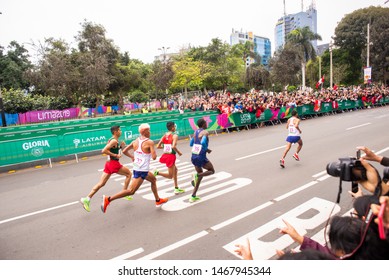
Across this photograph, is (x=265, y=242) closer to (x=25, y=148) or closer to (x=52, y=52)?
(x=25, y=148)

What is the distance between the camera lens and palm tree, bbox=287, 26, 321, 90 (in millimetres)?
48500

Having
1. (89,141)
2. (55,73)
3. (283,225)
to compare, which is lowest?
(283,225)

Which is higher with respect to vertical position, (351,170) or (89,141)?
(351,170)

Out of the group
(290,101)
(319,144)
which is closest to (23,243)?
(319,144)

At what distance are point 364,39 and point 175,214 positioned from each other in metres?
63.2

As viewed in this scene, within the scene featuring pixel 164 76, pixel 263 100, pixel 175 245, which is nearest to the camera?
pixel 175 245

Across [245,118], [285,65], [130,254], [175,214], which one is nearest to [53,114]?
[245,118]

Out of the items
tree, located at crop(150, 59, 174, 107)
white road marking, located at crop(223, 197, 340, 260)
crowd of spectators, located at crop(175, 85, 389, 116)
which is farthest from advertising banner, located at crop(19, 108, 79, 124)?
white road marking, located at crop(223, 197, 340, 260)

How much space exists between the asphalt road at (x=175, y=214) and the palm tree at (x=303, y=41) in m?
46.3

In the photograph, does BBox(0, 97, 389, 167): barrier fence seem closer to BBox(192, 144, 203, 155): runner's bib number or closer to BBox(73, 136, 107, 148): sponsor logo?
BBox(73, 136, 107, 148): sponsor logo

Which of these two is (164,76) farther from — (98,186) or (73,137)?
(98,186)

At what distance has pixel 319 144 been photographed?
Answer: 11.6m

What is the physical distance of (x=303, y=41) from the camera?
49344 millimetres

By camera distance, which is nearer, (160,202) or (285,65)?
(160,202)
